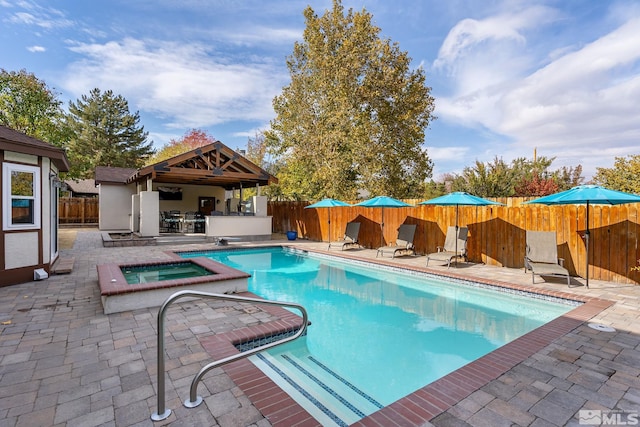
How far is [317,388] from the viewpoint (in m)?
3.65

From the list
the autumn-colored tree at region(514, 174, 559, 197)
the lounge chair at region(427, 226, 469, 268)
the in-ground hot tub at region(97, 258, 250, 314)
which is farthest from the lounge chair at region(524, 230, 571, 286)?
the autumn-colored tree at region(514, 174, 559, 197)

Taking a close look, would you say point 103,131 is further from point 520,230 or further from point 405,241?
point 520,230

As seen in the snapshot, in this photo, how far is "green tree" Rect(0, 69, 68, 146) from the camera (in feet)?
50.9

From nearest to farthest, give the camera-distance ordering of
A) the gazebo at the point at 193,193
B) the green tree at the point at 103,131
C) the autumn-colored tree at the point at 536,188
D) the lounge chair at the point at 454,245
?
1. the lounge chair at the point at 454,245
2. the gazebo at the point at 193,193
3. the autumn-colored tree at the point at 536,188
4. the green tree at the point at 103,131

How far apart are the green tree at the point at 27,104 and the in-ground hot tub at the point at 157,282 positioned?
46.3 feet

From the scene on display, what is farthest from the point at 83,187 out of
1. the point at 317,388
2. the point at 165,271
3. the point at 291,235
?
the point at 317,388

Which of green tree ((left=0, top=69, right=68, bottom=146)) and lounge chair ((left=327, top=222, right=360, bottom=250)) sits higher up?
green tree ((left=0, top=69, right=68, bottom=146))

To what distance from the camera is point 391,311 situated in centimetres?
659

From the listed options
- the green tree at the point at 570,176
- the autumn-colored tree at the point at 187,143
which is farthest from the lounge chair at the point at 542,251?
the autumn-colored tree at the point at 187,143

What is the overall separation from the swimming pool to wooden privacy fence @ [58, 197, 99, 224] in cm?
2147

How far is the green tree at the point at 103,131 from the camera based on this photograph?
3105 cm

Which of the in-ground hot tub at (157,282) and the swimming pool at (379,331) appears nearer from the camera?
the swimming pool at (379,331)

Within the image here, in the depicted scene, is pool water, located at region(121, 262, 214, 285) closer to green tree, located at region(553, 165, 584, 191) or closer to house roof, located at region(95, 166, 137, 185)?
house roof, located at region(95, 166, 137, 185)

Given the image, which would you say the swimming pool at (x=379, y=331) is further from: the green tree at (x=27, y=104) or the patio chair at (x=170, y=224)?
the green tree at (x=27, y=104)
